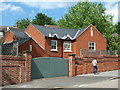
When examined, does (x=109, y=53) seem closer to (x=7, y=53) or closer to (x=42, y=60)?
(x=42, y=60)

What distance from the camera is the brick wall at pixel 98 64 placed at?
64.6 ft

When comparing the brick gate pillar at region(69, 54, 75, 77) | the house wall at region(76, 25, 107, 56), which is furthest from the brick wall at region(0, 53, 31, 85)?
the house wall at region(76, 25, 107, 56)

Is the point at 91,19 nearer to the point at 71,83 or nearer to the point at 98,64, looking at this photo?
the point at 98,64

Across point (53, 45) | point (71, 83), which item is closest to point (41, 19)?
point (53, 45)

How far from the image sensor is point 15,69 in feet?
48.9

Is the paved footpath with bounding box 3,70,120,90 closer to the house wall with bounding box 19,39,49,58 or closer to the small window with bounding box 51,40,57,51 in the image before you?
the house wall with bounding box 19,39,49,58

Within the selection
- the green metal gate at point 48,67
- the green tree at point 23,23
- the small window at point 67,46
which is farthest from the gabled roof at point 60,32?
the green tree at point 23,23

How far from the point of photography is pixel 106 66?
22.8 meters

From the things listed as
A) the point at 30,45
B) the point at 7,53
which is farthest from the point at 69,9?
the point at 7,53

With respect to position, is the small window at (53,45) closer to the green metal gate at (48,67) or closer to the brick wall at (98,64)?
the brick wall at (98,64)

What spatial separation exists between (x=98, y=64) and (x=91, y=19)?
19.2m

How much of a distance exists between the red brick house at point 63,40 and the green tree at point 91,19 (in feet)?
27.6

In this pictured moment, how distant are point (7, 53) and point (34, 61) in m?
2.49

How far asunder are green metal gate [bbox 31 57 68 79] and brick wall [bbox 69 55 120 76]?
109 centimetres
